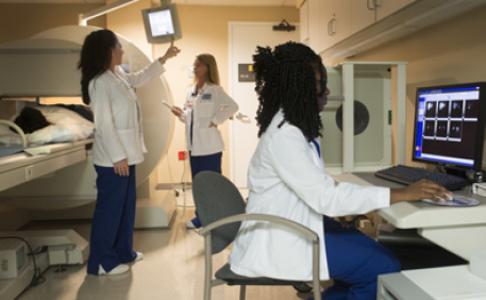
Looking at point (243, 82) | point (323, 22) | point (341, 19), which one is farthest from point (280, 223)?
point (243, 82)

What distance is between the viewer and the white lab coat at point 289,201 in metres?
1.18

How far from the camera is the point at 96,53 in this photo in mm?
2311

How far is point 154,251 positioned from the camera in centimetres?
279

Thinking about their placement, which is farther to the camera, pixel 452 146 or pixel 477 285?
pixel 452 146

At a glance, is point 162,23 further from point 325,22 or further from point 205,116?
point 325,22

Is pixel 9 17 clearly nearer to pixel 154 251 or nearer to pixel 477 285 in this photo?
pixel 154 251

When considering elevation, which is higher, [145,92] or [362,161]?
[145,92]

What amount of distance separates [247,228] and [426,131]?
94cm

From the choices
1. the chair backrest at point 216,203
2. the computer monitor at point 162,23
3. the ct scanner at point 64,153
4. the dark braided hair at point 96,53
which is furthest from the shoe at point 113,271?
the computer monitor at point 162,23

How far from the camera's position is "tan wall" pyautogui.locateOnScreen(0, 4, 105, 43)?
14.2 ft

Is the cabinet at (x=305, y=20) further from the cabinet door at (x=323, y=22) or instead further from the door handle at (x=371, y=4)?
the door handle at (x=371, y=4)

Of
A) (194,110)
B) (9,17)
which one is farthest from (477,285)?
(9,17)

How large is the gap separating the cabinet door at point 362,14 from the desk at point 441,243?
1173mm

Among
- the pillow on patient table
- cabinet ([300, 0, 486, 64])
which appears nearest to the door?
cabinet ([300, 0, 486, 64])
